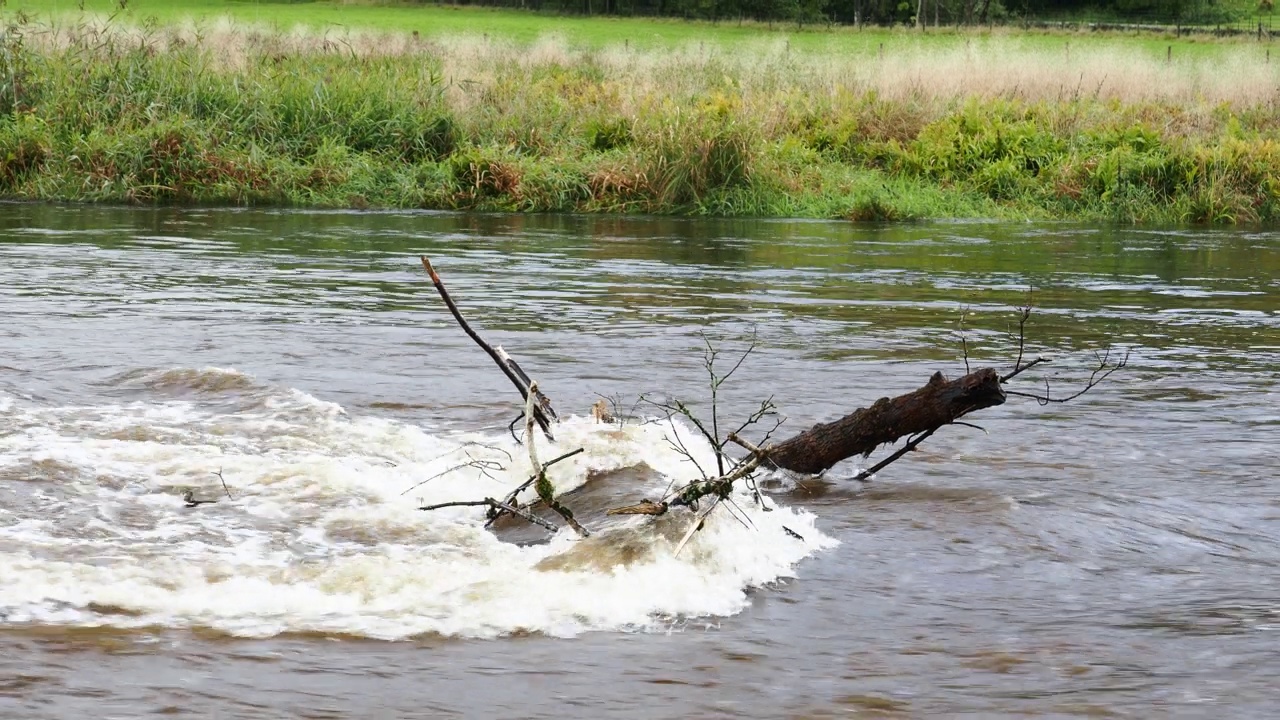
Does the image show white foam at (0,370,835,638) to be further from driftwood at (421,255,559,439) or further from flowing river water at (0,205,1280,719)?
driftwood at (421,255,559,439)

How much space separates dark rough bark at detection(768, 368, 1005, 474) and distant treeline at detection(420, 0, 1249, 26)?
6402 centimetres

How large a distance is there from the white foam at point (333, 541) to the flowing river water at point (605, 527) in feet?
0.05

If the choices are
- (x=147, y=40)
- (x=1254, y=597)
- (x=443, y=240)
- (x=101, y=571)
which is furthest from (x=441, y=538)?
(x=147, y=40)

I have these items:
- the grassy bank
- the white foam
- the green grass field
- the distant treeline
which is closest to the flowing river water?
the white foam

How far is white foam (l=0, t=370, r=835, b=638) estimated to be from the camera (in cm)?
418

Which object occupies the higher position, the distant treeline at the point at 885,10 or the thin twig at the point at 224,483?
the distant treeline at the point at 885,10

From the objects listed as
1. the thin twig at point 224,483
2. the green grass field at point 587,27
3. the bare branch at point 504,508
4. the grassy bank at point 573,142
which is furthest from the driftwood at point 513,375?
the green grass field at point 587,27

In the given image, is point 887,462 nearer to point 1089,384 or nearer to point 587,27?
point 1089,384

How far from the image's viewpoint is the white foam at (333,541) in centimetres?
418

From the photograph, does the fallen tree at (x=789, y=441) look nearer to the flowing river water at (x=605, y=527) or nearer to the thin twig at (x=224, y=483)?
the flowing river water at (x=605, y=527)

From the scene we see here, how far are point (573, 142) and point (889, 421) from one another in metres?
15.5

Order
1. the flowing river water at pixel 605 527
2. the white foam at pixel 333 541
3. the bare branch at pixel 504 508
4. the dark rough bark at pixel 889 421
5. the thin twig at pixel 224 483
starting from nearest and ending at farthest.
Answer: the flowing river water at pixel 605 527
the white foam at pixel 333 541
the bare branch at pixel 504 508
the dark rough bark at pixel 889 421
the thin twig at pixel 224 483

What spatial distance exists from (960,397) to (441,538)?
6.41ft

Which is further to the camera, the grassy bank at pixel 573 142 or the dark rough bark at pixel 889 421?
the grassy bank at pixel 573 142
